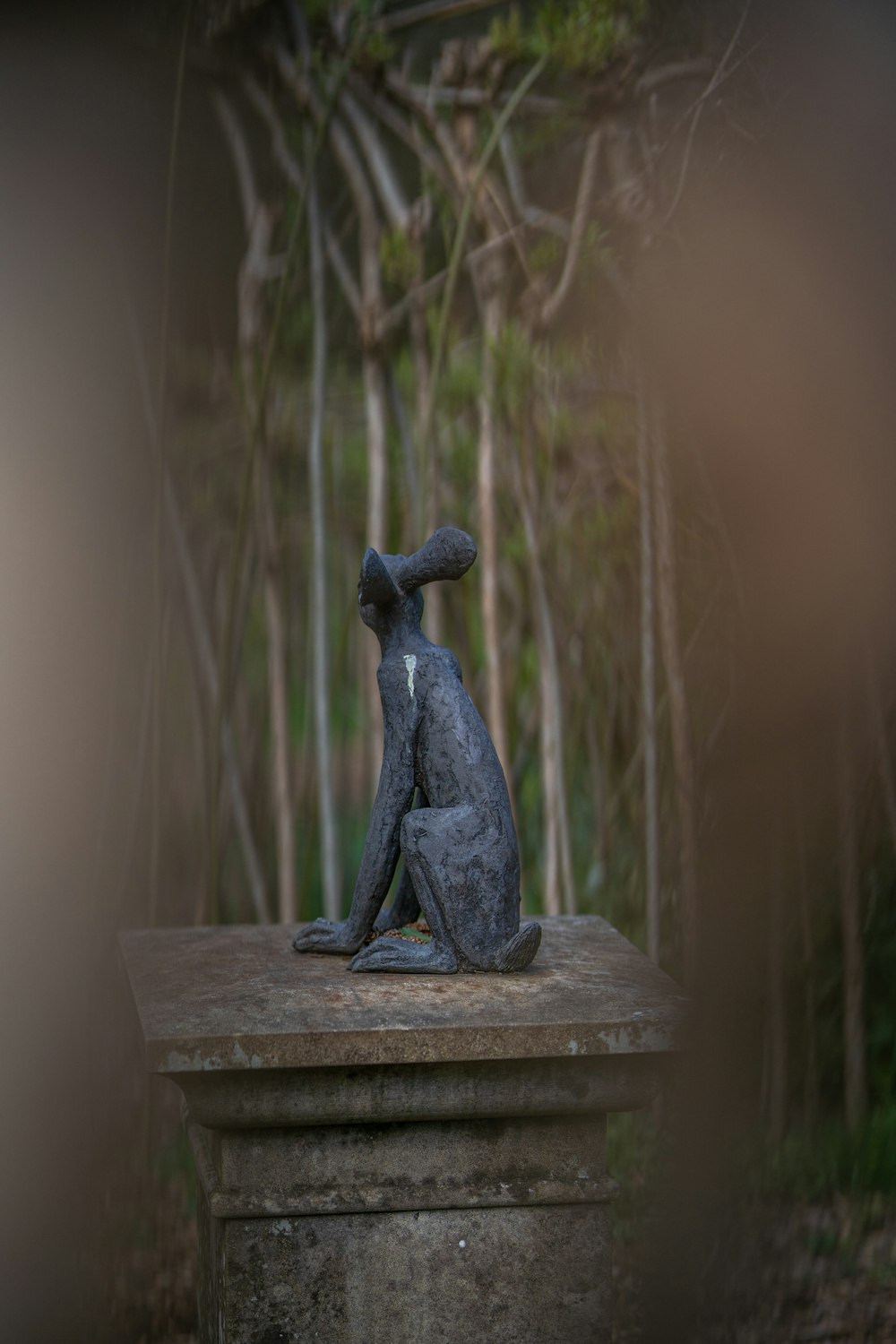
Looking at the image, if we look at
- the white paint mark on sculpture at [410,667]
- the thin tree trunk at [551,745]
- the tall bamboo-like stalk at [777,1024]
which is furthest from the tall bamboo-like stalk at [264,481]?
the tall bamboo-like stalk at [777,1024]

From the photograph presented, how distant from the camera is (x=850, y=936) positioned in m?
2.10

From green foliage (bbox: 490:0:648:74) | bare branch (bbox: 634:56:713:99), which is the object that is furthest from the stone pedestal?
green foliage (bbox: 490:0:648:74)

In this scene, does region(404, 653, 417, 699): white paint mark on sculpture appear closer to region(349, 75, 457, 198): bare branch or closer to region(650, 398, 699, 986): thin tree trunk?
region(650, 398, 699, 986): thin tree trunk

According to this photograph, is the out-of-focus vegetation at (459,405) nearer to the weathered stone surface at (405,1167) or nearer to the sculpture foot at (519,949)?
the sculpture foot at (519,949)

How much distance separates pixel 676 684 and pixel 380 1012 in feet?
3.76

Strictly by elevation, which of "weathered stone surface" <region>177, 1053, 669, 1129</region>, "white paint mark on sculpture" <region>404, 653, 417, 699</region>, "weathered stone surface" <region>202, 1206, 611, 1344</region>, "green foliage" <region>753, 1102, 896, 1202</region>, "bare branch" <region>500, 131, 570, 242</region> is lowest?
"weathered stone surface" <region>202, 1206, 611, 1344</region>

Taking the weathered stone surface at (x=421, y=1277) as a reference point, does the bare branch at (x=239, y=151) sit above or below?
above

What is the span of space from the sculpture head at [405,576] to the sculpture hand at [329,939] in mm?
473

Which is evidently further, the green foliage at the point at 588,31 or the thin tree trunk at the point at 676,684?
the green foliage at the point at 588,31

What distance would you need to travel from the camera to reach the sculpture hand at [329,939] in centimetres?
241

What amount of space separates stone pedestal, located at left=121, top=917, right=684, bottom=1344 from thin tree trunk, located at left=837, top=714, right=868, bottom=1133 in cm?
25

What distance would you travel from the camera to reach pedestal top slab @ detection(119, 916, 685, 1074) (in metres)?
1.96

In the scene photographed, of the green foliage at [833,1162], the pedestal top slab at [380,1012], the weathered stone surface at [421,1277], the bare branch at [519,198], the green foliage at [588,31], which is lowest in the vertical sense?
the weathered stone surface at [421,1277]

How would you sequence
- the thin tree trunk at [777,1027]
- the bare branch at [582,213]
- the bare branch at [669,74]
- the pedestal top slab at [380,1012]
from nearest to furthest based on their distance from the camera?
the pedestal top slab at [380,1012] < the thin tree trunk at [777,1027] < the bare branch at [669,74] < the bare branch at [582,213]
